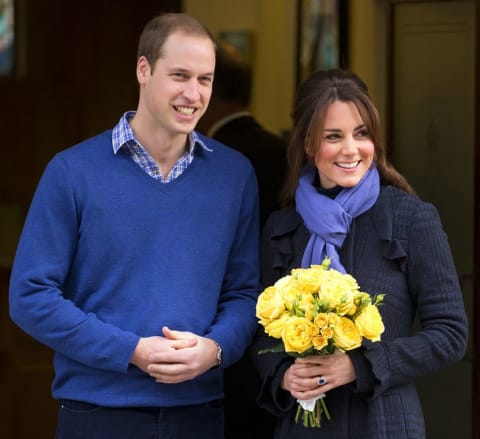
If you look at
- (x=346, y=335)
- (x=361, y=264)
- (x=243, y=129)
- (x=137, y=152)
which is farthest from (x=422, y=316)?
(x=243, y=129)

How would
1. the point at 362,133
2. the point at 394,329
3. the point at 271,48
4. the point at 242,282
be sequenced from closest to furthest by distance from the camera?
the point at 394,329, the point at 362,133, the point at 242,282, the point at 271,48

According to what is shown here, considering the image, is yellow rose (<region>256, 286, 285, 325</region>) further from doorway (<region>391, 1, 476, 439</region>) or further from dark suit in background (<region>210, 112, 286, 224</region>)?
doorway (<region>391, 1, 476, 439</region>)

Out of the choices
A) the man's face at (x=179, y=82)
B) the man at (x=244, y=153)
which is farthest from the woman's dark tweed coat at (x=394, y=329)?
the man at (x=244, y=153)

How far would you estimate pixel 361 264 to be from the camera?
3.27m

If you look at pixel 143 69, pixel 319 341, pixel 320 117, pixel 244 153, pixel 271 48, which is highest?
pixel 271 48

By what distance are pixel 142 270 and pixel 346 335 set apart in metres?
0.62

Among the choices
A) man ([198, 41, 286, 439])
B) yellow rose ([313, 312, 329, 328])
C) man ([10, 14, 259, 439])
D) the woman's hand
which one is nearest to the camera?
yellow rose ([313, 312, 329, 328])

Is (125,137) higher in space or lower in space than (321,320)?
higher

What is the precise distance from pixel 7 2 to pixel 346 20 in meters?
1.86

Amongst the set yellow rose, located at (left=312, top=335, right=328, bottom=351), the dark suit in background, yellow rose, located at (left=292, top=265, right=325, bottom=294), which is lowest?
yellow rose, located at (left=312, top=335, right=328, bottom=351)

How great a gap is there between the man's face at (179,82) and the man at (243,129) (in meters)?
0.73

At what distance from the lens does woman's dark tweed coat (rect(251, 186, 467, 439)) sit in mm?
3160

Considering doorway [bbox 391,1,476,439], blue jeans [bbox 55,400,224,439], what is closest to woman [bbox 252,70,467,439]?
blue jeans [bbox 55,400,224,439]

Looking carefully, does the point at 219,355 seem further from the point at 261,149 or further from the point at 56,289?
the point at 261,149
